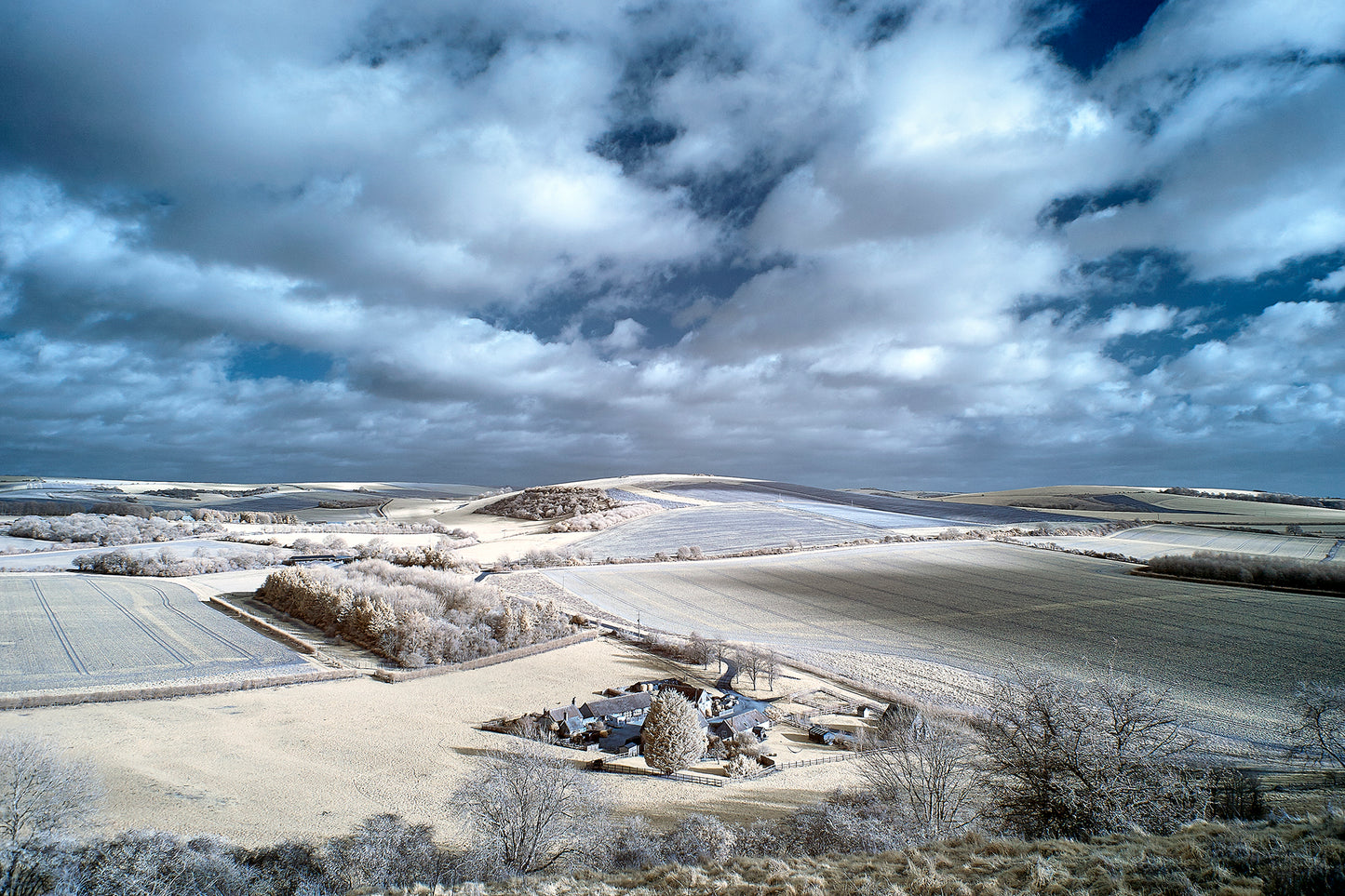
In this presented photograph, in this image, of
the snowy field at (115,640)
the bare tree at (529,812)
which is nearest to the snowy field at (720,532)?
the snowy field at (115,640)

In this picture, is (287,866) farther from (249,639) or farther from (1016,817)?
(249,639)

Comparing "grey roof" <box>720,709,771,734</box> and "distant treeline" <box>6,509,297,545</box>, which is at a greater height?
"distant treeline" <box>6,509,297,545</box>

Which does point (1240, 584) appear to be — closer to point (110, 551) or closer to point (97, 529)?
point (110, 551)

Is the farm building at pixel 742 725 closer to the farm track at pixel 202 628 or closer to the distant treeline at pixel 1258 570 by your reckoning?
the farm track at pixel 202 628

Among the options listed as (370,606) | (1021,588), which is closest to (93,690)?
(370,606)

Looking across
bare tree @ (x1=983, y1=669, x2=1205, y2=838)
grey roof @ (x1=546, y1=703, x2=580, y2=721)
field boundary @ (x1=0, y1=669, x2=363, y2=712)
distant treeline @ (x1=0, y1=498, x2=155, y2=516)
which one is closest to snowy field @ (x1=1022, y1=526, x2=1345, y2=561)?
bare tree @ (x1=983, y1=669, x2=1205, y2=838)

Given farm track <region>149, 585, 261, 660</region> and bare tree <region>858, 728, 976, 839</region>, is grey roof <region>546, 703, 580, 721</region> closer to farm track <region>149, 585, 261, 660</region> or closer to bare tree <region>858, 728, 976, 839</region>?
bare tree <region>858, 728, 976, 839</region>
